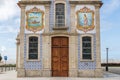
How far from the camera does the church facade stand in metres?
27.0

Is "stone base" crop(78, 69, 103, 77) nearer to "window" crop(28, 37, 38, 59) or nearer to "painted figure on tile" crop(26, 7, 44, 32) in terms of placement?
"window" crop(28, 37, 38, 59)

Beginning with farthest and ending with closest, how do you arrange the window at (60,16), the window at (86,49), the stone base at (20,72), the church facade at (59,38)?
the window at (60,16)
the window at (86,49)
the church facade at (59,38)
the stone base at (20,72)

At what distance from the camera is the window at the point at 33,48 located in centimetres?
2717

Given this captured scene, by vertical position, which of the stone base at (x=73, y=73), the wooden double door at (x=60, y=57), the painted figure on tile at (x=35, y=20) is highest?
the painted figure on tile at (x=35, y=20)

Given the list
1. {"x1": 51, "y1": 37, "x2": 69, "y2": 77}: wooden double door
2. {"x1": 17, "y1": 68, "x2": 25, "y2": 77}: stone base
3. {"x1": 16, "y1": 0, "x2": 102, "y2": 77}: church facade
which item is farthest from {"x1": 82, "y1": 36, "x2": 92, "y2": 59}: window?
{"x1": 17, "y1": 68, "x2": 25, "y2": 77}: stone base

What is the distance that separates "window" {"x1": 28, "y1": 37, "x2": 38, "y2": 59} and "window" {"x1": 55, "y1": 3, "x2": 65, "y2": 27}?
250 centimetres

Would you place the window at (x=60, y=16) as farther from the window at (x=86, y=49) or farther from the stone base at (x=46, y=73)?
the stone base at (x=46, y=73)

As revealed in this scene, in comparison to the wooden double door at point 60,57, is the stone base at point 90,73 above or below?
below

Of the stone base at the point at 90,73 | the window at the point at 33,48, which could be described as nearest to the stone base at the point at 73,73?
the stone base at the point at 90,73

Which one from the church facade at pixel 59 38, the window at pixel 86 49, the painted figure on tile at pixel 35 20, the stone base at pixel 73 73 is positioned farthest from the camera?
the painted figure on tile at pixel 35 20

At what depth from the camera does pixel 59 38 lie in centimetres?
2761

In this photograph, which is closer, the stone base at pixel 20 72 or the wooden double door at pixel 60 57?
the stone base at pixel 20 72

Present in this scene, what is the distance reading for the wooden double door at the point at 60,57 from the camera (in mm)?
27219

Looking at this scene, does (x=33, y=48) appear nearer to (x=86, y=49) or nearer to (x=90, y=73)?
(x=86, y=49)
